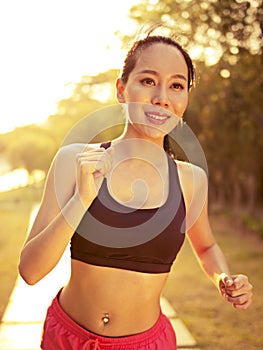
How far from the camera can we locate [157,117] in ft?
6.81

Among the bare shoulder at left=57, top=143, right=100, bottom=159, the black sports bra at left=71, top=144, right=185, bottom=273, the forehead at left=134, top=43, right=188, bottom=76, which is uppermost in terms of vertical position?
the forehead at left=134, top=43, right=188, bottom=76

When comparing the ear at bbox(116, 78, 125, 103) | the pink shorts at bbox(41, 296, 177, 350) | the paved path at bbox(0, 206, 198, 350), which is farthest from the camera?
the paved path at bbox(0, 206, 198, 350)

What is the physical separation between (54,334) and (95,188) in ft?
2.07

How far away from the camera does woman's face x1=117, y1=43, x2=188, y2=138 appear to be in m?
2.06

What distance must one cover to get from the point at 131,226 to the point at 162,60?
1.89 ft

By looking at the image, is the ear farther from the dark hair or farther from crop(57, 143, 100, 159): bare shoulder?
crop(57, 143, 100, 159): bare shoulder

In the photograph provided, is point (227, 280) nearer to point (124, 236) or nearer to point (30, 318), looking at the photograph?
point (124, 236)

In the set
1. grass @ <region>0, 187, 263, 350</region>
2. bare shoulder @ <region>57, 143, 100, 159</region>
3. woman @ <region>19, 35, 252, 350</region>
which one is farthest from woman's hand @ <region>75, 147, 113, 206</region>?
grass @ <region>0, 187, 263, 350</region>

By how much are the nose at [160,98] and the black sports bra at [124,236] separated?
337mm

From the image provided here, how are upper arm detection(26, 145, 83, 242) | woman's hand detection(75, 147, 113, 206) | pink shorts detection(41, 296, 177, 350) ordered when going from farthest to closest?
pink shorts detection(41, 296, 177, 350)
upper arm detection(26, 145, 83, 242)
woman's hand detection(75, 147, 113, 206)

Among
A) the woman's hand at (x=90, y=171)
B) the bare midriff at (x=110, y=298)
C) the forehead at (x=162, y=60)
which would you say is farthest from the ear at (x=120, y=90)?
the bare midriff at (x=110, y=298)

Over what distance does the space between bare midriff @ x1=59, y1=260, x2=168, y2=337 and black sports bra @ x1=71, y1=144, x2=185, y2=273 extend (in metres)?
0.04

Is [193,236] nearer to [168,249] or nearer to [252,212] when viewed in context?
[168,249]

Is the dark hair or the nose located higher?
the dark hair
